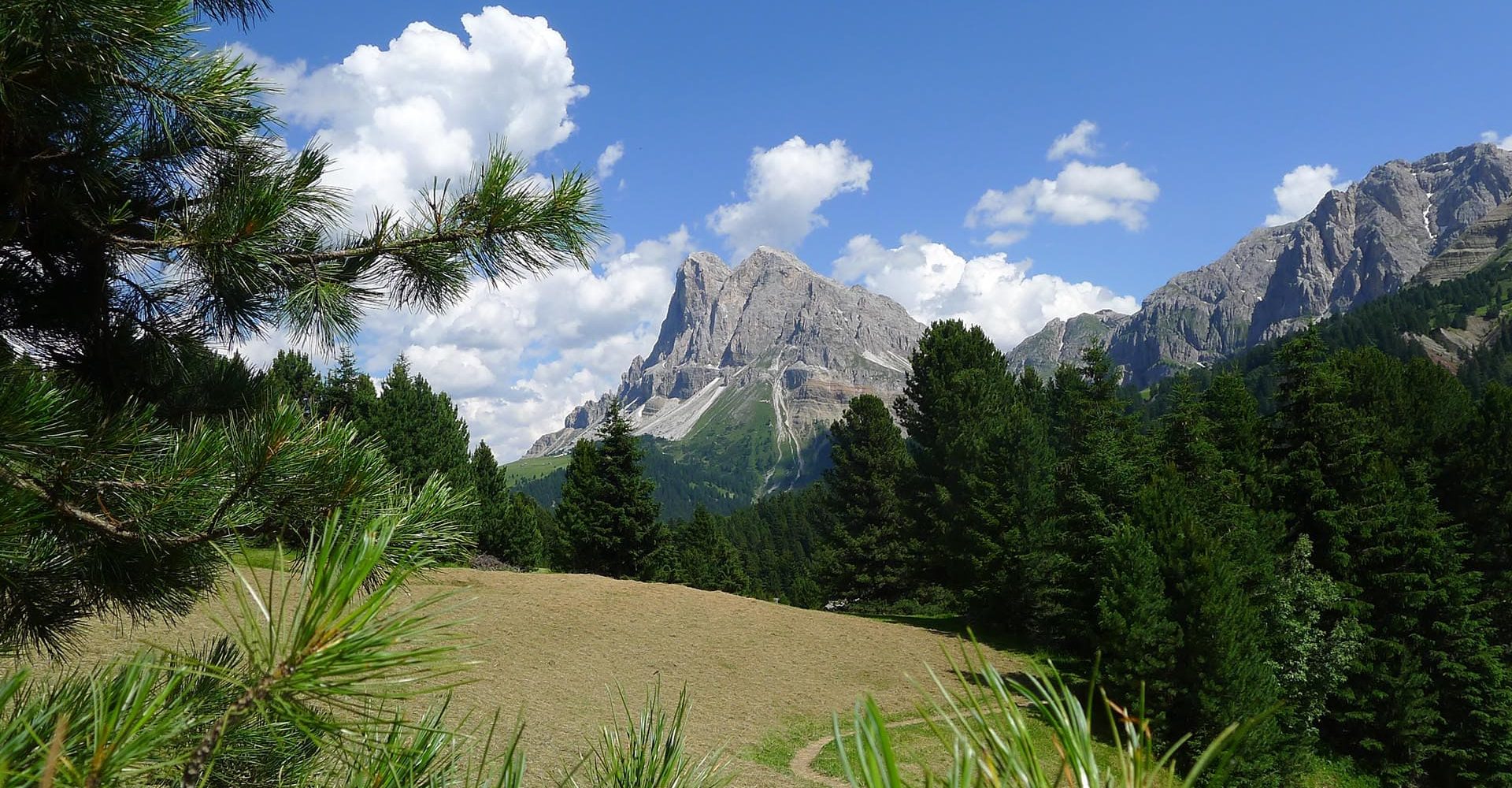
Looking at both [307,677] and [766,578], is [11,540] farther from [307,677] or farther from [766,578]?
[766,578]

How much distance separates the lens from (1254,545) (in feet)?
61.7

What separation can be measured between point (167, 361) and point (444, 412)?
34102 mm

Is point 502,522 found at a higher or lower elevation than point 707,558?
higher

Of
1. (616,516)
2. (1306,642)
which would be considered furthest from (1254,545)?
(616,516)

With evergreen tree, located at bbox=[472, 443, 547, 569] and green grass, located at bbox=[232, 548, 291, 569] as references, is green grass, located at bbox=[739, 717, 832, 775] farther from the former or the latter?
evergreen tree, located at bbox=[472, 443, 547, 569]

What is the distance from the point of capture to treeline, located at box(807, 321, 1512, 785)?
1537 cm

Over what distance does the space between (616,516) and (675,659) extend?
16.9m

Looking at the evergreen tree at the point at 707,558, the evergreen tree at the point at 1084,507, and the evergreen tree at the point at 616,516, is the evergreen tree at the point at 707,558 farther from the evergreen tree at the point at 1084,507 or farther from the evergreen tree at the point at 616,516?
the evergreen tree at the point at 1084,507

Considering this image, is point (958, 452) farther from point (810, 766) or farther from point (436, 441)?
point (436, 441)

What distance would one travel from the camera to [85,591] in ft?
7.97

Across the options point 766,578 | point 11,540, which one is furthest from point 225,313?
point 766,578

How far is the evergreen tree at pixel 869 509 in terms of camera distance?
103ft

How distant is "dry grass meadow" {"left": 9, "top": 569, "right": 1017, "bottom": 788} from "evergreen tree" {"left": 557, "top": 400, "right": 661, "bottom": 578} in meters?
9.74

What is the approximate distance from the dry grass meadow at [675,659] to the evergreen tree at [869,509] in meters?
8.13
